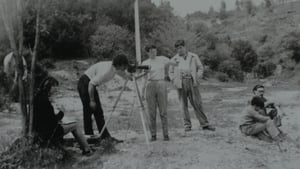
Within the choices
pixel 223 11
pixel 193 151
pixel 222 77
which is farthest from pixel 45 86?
pixel 223 11

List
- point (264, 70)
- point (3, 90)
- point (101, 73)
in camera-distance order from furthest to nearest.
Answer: point (264, 70) < point (3, 90) < point (101, 73)

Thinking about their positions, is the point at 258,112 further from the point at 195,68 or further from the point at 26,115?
the point at 26,115

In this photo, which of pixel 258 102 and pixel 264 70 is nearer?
pixel 258 102

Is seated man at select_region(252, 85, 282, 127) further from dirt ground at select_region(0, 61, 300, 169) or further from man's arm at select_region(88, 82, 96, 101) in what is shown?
man's arm at select_region(88, 82, 96, 101)

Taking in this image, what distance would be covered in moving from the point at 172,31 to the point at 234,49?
1502 cm

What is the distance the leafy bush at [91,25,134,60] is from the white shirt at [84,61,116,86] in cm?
1910

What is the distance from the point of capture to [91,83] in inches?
218

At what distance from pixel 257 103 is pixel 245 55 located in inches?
1441

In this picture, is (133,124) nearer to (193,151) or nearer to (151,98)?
(151,98)

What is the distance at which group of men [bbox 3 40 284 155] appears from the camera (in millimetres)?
5168

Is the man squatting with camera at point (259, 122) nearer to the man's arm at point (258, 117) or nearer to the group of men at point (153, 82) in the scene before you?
the man's arm at point (258, 117)

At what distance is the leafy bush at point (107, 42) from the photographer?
25016 mm

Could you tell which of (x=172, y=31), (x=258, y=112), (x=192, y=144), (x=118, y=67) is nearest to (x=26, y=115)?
(x=118, y=67)

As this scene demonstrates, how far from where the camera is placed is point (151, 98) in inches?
251
